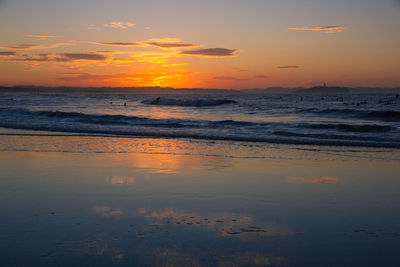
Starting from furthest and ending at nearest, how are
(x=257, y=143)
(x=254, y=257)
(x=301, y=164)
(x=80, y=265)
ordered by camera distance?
(x=257, y=143) → (x=301, y=164) → (x=254, y=257) → (x=80, y=265)

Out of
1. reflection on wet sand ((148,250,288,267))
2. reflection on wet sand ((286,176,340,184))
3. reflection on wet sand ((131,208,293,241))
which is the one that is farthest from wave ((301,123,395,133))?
reflection on wet sand ((148,250,288,267))

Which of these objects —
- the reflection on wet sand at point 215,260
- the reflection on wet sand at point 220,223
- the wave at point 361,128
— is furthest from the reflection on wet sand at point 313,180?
the wave at point 361,128

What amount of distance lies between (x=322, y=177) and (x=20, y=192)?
20.7 feet

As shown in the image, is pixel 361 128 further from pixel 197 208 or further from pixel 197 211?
pixel 197 211

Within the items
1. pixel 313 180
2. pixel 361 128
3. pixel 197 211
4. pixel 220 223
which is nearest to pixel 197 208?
pixel 197 211

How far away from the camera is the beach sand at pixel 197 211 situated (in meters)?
3.94

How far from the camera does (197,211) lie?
5.40 metres

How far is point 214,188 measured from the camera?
684 cm

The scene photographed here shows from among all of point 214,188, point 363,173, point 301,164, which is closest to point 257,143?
point 301,164

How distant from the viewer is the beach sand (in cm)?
394

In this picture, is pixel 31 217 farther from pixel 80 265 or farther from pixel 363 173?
pixel 363 173

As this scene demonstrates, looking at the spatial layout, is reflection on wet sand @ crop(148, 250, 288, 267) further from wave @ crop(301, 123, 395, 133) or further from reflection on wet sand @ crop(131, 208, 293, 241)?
wave @ crop(301, 123, 395, 133)

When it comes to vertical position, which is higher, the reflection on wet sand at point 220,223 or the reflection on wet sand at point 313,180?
the reflection on wet sand at point 313,180

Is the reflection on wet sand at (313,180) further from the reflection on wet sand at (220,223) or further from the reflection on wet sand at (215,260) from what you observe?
the reflection on wet sand at (215,260)
